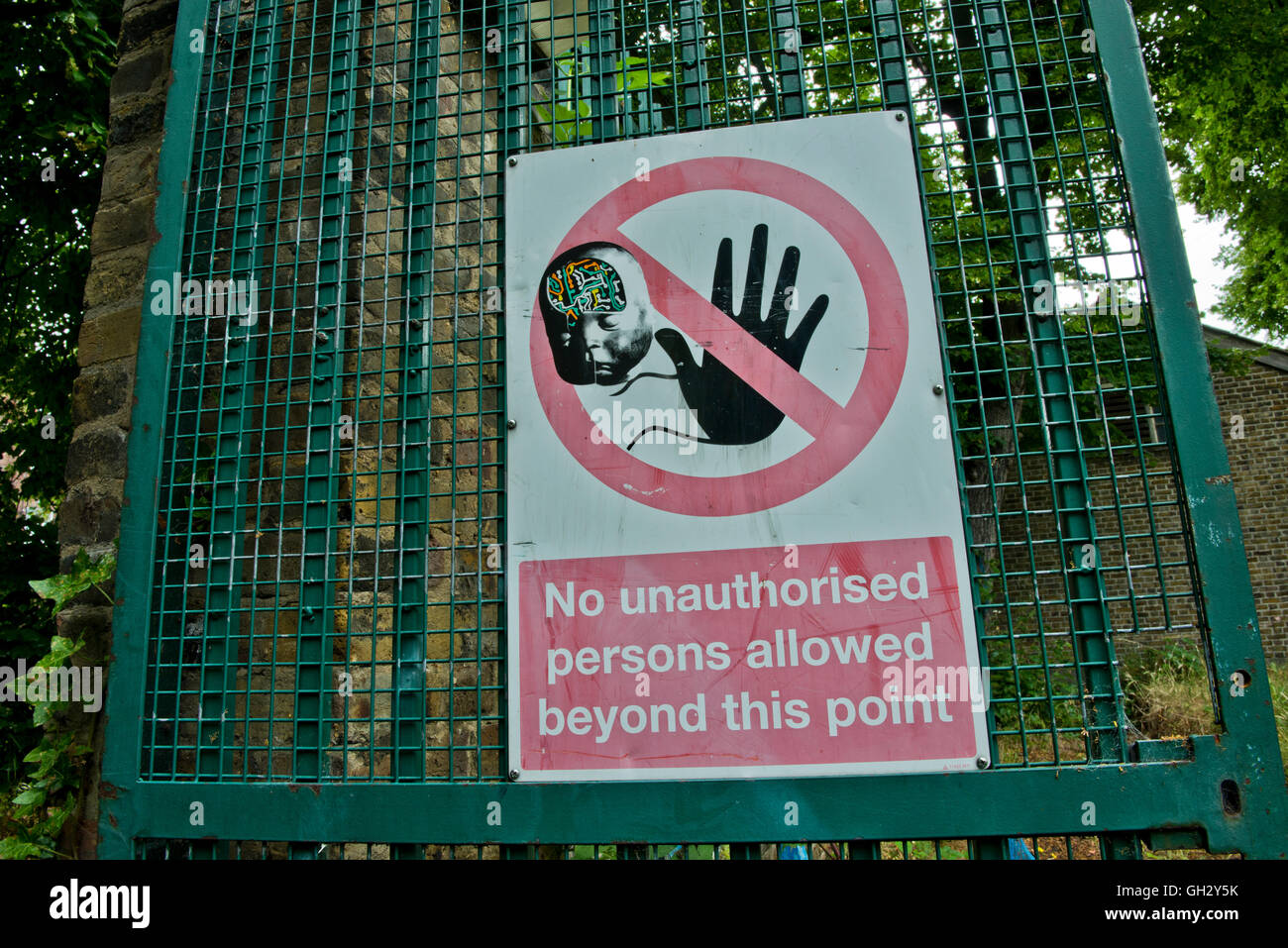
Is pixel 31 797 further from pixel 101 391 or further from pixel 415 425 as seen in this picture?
pixel 415 425

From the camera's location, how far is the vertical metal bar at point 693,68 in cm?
224

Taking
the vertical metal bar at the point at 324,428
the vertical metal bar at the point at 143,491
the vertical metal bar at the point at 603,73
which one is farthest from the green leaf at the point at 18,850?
the vertical metal bar at the point at 603,73

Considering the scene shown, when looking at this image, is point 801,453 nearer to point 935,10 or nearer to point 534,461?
point 534,461

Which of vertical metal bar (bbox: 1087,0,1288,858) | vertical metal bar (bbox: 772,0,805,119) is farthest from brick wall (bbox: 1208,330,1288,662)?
vertical metal bar (bbox: 772,0,805,119)

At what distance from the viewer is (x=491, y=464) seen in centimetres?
213

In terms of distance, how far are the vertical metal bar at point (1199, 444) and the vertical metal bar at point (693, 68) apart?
102 centimetres

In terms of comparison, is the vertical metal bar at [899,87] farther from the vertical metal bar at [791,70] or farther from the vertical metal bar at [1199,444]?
the vertical metal bar at [1199,444]

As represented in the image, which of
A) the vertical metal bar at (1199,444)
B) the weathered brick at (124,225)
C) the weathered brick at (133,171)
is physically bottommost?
the vertical metal bar at (1199,444)

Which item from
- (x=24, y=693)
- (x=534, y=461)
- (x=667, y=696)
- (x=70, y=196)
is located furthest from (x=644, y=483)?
(x=70, y=196)

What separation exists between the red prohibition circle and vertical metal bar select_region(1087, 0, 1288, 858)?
62cm

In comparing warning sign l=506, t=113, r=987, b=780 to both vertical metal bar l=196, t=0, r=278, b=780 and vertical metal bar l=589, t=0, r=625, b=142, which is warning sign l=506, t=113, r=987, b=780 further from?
vertical metal bar l=196, t=0, r=278, b=780

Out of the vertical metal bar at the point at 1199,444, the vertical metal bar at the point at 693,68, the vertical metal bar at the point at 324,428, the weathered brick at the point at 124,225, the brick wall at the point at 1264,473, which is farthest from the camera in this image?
the brick wall at the point at 1264,473

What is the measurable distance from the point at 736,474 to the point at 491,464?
64cm
